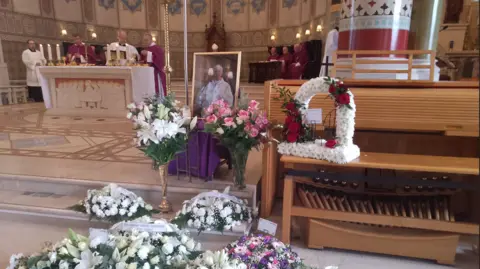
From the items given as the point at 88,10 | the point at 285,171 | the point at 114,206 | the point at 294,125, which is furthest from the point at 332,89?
the point at 88,10

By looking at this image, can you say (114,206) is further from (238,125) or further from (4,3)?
(4,3)

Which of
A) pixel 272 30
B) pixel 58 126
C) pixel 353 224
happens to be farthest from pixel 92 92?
pixel 272 30

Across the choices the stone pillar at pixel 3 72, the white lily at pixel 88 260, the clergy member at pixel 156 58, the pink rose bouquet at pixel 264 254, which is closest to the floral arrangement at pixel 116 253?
the white lily at pixel 88 260

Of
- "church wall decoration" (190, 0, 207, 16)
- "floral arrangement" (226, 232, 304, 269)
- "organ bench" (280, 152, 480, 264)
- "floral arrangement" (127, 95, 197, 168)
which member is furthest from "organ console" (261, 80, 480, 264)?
"church wall decoration" (190, 0, 207, 16)

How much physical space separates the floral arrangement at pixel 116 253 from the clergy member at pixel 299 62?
29.8 ft

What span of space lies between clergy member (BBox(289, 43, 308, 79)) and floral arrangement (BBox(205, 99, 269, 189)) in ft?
25.3

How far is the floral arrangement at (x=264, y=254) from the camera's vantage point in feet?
6.03

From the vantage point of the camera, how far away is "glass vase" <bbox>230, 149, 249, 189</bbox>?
2863mm

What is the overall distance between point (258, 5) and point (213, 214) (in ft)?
39.2

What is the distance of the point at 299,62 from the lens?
10.3 metres

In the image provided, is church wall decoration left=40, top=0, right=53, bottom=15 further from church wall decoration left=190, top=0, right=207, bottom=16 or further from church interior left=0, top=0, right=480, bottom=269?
church interior left=0, top=0, right=480, bottom=269

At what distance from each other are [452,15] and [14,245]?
10294 millimetres

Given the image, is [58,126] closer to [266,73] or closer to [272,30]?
[266,73]

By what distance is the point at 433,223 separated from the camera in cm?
232
